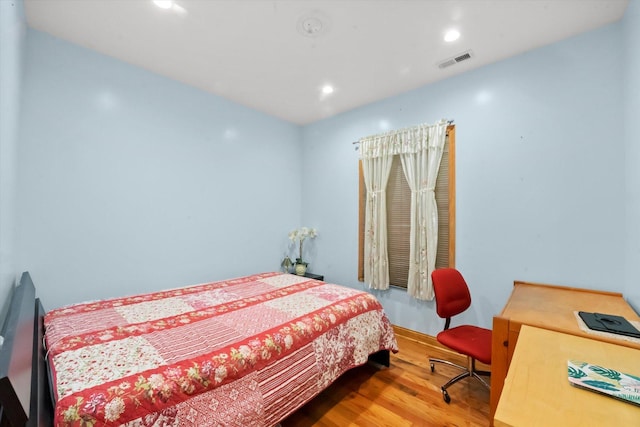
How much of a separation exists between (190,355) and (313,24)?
2.36 m

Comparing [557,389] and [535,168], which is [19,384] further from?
[535,168]

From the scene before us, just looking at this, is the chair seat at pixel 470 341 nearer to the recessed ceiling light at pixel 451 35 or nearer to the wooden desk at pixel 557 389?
the wooden desk at pixel 557 389

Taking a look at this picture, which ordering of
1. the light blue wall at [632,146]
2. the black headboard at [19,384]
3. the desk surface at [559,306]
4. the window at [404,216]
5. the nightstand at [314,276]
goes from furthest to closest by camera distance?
the nightstand at [314,276]
the window at [404,216]
the light blue wall at [632,146]
the desk surface at [559,306]
the black headboard at [19,384]

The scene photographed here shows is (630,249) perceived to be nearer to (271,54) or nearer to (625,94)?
(625,94)

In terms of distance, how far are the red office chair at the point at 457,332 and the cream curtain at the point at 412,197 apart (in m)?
0.45

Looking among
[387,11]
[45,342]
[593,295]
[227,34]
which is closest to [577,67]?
[387,11]

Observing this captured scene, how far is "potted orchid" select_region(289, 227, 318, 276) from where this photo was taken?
150 inches

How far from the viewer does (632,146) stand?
5.73 ft

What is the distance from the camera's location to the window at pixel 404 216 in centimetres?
270

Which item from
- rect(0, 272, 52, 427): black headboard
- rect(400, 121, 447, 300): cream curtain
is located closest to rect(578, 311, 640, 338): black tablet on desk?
rect(400, 121, 447, 300): cream curtain

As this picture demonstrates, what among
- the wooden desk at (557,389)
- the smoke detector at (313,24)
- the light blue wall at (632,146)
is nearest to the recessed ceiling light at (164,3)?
the smoke detector at (313,24)

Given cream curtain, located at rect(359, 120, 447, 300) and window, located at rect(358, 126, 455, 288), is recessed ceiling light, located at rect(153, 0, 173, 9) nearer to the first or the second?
cream curtain, located at rect(359, 120, 447, 300)

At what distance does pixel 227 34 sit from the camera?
2094 millimetres

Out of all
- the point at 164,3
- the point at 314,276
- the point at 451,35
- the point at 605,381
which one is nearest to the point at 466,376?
the point at 605,381
